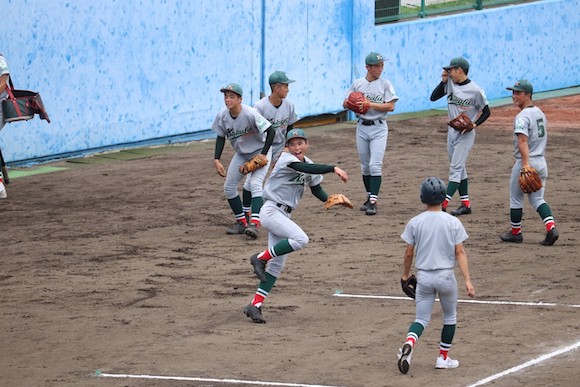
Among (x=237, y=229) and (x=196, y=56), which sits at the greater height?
(x=196, y=56)

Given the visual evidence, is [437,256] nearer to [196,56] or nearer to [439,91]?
[439,91]

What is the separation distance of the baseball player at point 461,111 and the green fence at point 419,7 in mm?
9713

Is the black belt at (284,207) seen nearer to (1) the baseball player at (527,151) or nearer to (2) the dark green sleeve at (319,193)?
(2) the dark green sleeve at (319,193)

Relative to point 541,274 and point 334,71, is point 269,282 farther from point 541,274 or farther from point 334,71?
point 334,71

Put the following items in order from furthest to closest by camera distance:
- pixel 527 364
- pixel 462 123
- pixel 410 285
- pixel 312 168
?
pixel 462 123
pixel 312 168
pixel 410 285
pixel 527 364

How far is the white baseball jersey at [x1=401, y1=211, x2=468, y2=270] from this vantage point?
9.45 meters

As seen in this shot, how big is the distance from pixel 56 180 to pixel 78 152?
1982mm

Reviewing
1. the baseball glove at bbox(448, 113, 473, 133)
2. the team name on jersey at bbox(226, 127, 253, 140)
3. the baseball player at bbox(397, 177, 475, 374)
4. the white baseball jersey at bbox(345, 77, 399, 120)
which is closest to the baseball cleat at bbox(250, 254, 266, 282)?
the baseball player at bbox(397, 177, 475, 374)

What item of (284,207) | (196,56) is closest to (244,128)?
(284,207)

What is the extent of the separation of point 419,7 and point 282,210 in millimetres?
16036

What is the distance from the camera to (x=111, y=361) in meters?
9.97

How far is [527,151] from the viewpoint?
13.7 m

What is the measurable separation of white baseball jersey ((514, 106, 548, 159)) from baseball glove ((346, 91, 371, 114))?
8.73ft

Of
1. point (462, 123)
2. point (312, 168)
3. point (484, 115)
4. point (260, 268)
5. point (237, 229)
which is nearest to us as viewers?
point (312, 168)
